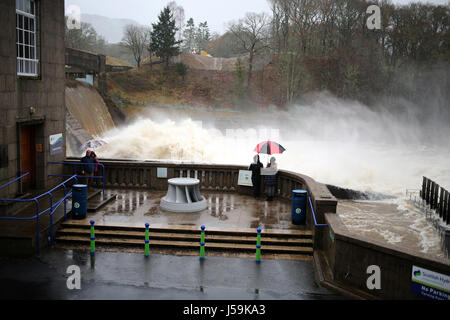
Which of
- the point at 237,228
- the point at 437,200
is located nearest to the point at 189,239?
the point at 237,228

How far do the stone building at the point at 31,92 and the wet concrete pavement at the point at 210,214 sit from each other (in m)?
2.62

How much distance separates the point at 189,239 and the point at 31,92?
23.9ft

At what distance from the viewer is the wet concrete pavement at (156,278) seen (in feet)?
30.6

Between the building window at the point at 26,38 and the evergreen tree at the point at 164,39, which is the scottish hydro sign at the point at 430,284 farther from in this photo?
the evergreen tree at the point at 164,39

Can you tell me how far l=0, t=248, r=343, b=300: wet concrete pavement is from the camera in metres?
9.32

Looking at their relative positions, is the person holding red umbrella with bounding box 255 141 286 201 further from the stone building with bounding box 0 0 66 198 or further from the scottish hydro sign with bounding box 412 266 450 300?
the scottish hydro sign with bounding box 412 266 450 300

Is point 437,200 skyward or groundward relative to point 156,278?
groundward

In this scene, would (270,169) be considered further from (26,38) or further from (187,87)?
(187,87)

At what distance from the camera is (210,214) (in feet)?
46.2

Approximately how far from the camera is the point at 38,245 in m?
11.4

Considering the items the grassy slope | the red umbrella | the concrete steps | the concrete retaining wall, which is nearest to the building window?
the concrete steps

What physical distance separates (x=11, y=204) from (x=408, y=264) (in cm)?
1052

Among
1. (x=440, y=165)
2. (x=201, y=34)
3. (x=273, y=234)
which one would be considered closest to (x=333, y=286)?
(x=273, y=234)

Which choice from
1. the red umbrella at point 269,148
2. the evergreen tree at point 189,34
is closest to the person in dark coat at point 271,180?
the red umbrella at point 269,148
